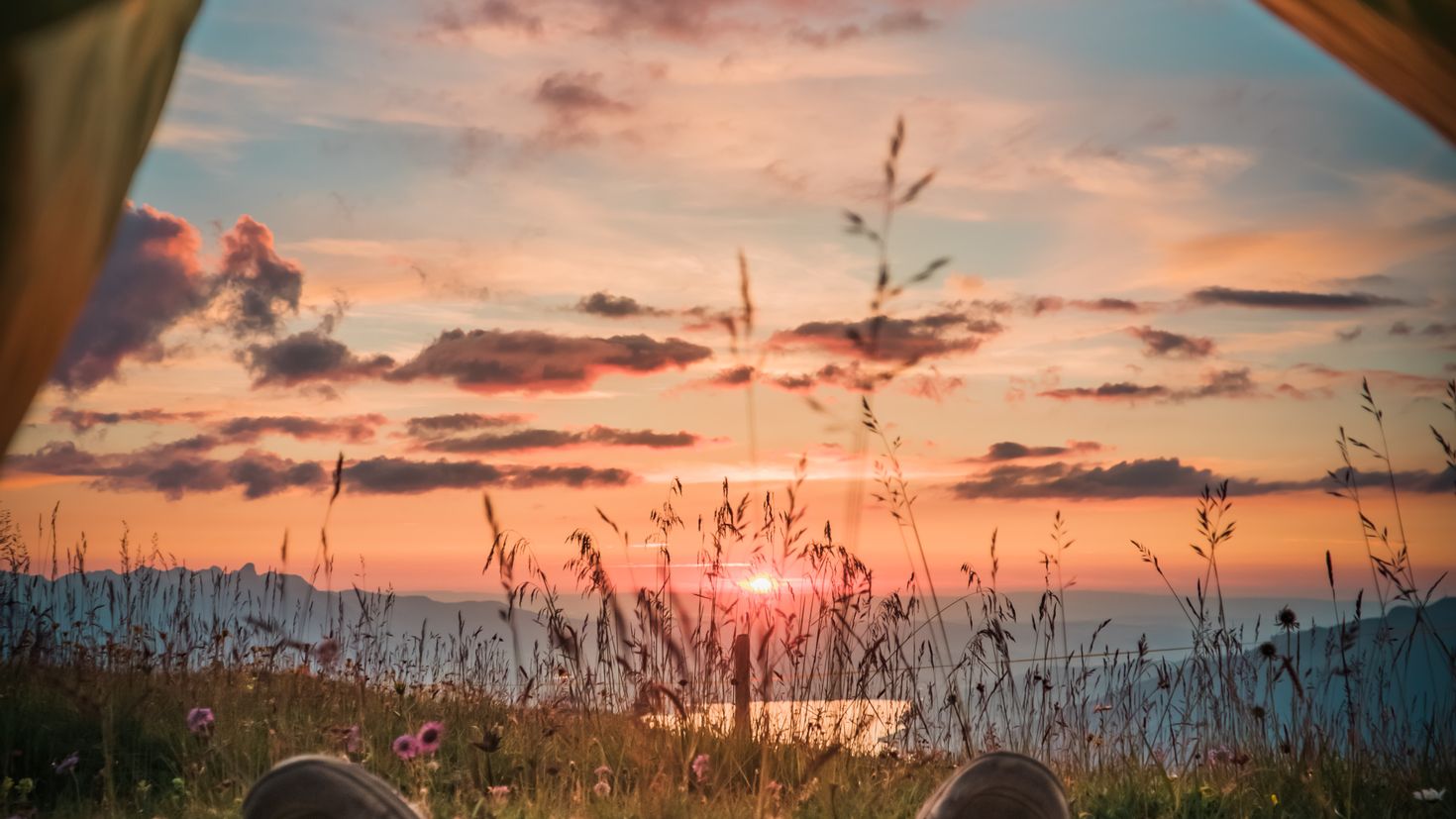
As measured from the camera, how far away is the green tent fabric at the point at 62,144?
1.29 m

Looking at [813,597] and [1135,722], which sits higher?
[813,597]

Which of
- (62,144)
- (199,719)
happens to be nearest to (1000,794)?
(62,144)

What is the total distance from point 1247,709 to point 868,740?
4.58ft

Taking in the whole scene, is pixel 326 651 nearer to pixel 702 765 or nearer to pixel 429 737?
pixel 429 737

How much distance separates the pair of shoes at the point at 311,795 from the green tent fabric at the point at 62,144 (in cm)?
72

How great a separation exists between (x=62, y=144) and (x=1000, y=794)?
1959mm

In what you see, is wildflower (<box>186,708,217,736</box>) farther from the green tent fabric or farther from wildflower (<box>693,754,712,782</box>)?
the green tent fabric

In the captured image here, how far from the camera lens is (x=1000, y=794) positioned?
2.09m

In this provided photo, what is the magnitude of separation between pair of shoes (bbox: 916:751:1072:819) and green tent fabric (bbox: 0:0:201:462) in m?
1.76

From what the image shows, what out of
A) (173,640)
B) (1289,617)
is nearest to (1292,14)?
(1289,617)

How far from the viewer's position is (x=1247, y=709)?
3.82 meters

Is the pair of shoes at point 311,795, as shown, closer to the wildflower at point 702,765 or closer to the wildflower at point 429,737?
the wildflower at point 429,737

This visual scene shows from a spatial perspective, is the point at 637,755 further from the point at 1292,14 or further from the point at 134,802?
the point at 1292,14

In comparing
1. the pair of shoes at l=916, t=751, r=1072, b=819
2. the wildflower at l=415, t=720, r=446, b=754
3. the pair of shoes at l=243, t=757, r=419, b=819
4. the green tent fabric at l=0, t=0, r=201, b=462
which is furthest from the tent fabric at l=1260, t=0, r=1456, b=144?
the wildflower at l=415, t=720, r=446, b=754
